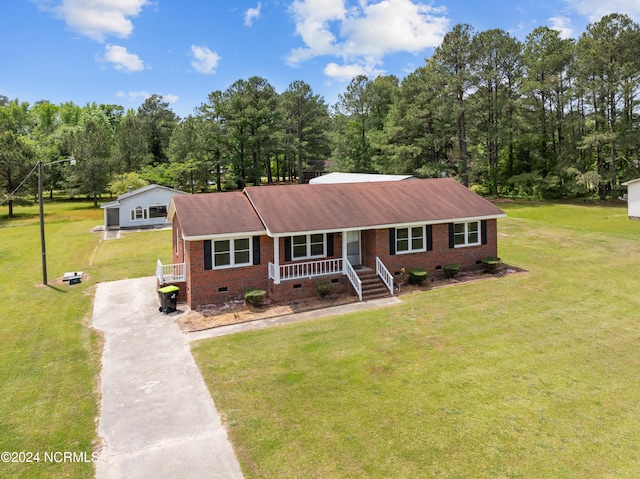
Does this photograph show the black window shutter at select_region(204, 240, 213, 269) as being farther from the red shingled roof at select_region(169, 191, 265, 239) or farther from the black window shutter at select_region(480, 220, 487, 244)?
the black window shutter at select_region(480, 220, 487, 244)

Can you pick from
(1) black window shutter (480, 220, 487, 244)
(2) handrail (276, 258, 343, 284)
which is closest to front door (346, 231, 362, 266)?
(2) handrail (276, 258, 343, 284)

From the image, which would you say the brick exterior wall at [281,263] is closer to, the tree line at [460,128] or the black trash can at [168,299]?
the black trash can at [168,299]

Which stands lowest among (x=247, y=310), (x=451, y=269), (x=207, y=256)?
(x=247, y=310)

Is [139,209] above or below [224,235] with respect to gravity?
above

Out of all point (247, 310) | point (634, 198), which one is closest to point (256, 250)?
point (247, 310)

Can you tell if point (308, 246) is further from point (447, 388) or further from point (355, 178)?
point (355, 178)

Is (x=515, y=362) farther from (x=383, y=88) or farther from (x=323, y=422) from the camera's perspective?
(x=383, y=88)
